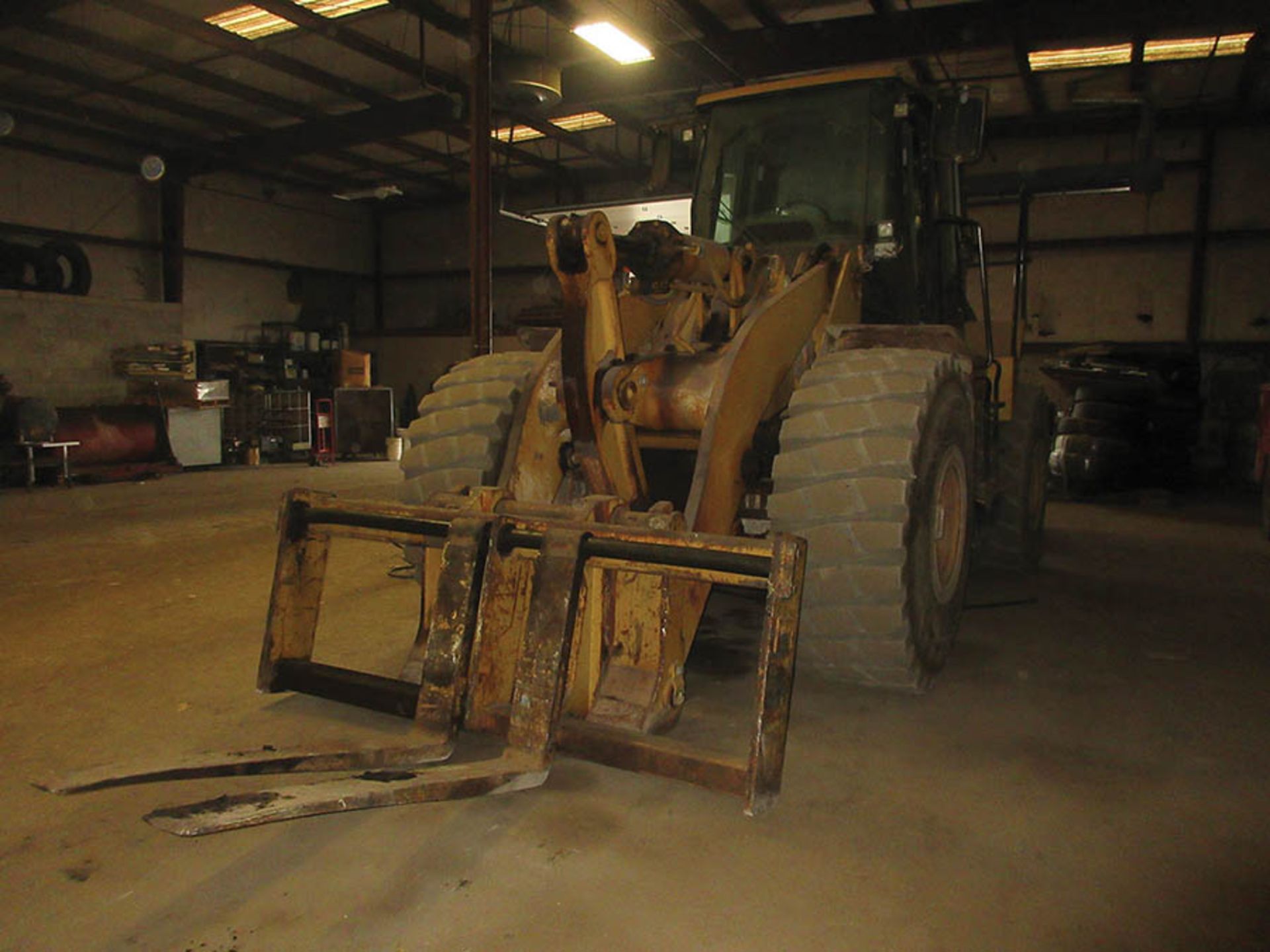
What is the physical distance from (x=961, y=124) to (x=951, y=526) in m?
2.10

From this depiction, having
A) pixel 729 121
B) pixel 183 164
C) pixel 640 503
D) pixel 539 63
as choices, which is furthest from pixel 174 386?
pixel 640 503

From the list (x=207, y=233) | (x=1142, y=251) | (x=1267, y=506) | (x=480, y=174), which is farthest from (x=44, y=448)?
(x=1142, y=251)

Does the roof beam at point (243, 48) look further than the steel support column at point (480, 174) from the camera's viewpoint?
Yes

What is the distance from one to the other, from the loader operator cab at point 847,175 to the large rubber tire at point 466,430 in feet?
4.76

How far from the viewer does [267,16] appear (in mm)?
12117

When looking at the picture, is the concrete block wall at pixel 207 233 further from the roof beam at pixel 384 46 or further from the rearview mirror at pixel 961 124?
the rearview mirror at pixel 961 124

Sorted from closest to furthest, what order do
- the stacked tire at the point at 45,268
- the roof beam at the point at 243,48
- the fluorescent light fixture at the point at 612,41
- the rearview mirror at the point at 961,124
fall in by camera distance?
the rearview mirror at the point at 961,124
the fluorescent light fixture at the point at 612,41
the roof beam at the point at 243,48
the stacked tire at the point at 45,268

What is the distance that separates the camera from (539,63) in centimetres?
1167

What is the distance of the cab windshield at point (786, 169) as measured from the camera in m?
4.79

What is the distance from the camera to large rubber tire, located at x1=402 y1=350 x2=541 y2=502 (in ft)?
12.7

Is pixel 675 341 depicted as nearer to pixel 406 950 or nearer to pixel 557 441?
pixel 557 441

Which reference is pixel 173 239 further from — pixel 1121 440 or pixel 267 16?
pixel 1121 440

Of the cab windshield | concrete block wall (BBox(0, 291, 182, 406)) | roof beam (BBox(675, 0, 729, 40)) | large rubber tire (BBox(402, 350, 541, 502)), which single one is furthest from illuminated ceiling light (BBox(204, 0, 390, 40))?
large rubber tire (BBox(402, 350, 541, 502))

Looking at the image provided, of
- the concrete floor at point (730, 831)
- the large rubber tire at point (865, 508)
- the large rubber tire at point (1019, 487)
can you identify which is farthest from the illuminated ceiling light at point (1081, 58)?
the large rubber tire at point (865, 508)
